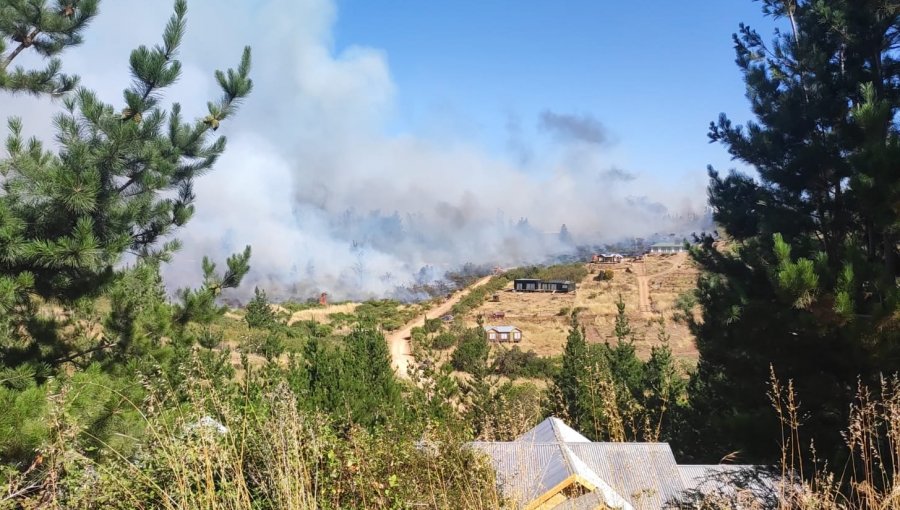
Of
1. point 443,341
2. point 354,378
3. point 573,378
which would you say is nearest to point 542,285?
point 443,341

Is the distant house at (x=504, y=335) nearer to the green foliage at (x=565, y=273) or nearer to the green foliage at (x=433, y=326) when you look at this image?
the green foliage at (x=433, y=326)

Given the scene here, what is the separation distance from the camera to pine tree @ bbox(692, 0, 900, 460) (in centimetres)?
556

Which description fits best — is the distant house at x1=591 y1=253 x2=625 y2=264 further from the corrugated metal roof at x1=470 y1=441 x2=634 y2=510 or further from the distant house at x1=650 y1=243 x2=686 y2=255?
the corrugated metal roof at x1=470 y1=441 x2=634 y2=510

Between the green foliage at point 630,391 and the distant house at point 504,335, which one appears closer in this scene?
the green foliage at point 630,391

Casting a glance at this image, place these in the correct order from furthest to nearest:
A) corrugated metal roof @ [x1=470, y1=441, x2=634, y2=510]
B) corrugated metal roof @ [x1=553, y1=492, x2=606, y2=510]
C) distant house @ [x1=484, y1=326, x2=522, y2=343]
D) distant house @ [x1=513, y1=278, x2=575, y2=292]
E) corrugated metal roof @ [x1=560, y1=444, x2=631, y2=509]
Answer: distant house @ [x1=513, y1=278, x2=575, y2=292] < distant house @ [x1=484, y1=326, x2=522, y2=343] < corrugated metal roof @ [x1=560, y1=444, x2=631, y2=509] < corrugated metal roof @ [x1=470, y1=441, x2=634, y2=510] < corrugated metal roof @ [x1=553, y1=492, x2=606, y2=510]

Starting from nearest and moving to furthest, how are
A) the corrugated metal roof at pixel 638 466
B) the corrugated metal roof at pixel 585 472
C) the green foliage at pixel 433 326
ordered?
the corrugated metal roof at pixel 585 472
the corrugated metal roof at pixel 638 466
the green foliage at pixel 433 326

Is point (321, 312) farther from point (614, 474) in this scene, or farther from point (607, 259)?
point (614, 474)

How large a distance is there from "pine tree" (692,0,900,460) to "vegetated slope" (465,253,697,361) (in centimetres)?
1957

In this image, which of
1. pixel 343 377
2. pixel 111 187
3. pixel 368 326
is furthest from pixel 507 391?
pixel 111 187

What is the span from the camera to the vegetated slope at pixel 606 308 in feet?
107

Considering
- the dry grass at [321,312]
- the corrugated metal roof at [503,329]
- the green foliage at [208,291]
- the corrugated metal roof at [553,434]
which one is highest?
the green foliage at [208,291]

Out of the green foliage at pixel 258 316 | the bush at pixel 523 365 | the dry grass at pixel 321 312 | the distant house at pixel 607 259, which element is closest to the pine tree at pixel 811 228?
the bush at pixel 523 365

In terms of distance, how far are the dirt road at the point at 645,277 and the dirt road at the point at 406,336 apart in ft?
50.8

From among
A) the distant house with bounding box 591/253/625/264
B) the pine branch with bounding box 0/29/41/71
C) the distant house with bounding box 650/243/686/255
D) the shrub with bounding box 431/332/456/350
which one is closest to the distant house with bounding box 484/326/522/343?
the shrub with bounding box 431/332/456/350
